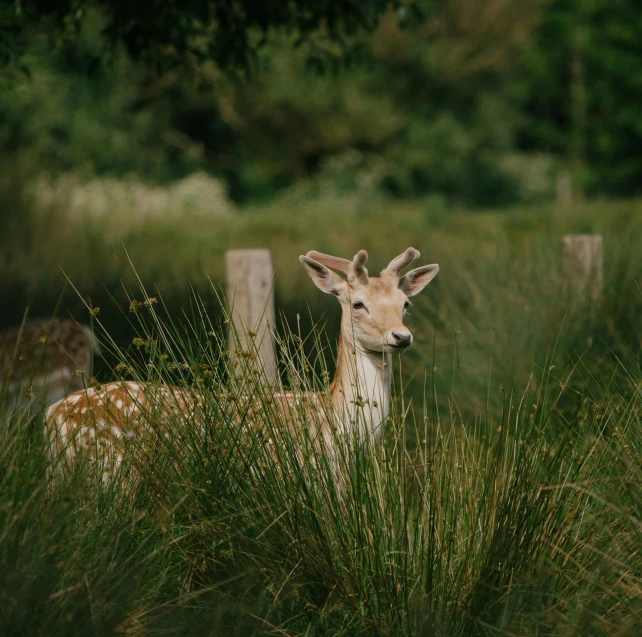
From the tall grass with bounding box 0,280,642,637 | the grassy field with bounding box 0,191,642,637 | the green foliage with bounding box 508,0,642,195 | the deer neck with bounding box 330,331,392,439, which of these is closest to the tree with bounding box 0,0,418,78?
the deer neck with bounding box 330,331,392,439

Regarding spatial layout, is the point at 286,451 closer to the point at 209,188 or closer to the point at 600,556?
the point at 600,556

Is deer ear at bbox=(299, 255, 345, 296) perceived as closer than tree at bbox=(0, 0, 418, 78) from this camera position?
Yes

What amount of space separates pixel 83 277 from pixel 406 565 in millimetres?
6668

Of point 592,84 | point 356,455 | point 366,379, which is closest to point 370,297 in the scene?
point 366,379

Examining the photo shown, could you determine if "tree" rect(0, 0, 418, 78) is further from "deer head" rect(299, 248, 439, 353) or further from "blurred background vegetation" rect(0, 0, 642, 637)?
"deer head" rect(299, 248, 439, 353)

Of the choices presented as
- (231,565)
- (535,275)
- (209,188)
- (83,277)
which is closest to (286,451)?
(231,565)

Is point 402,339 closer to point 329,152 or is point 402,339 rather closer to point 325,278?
point 325,278

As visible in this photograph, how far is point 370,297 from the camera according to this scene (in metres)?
4.48

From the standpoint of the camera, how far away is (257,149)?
33.3 m

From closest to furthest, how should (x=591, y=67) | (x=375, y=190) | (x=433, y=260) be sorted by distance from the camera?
(x=433, y=260), (x=375, y=190), (x=591, y=67)

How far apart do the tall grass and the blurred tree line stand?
2061cm

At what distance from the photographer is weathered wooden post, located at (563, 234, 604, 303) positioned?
22.3 feet

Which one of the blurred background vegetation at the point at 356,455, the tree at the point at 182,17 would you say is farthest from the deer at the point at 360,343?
the tree at the point at 182,17

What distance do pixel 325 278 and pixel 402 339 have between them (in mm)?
703
